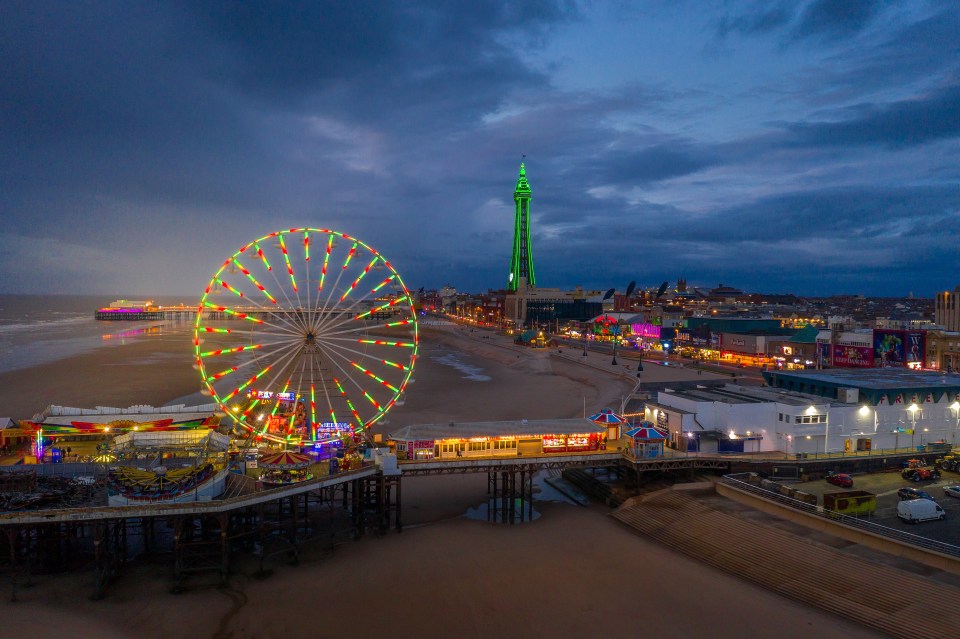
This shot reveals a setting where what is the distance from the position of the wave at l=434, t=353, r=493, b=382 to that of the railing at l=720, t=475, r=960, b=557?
43.5 m

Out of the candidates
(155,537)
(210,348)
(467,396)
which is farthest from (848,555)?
(210,348)

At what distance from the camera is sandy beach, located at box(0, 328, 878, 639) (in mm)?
19016

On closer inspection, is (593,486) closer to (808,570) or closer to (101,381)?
(808,570)

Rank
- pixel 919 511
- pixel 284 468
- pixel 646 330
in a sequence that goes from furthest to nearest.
A: pixel 646 330, pixel 284 468, pixel 919 511

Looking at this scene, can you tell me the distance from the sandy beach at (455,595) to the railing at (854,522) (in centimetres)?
507

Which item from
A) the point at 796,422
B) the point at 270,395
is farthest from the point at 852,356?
the point at 270,395

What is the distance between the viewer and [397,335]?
5182 inches

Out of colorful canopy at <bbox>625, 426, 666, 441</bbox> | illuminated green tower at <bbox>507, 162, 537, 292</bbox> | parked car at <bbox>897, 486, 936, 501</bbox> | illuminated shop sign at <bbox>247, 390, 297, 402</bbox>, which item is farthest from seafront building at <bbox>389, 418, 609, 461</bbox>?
illuminated green tower at <bbox>507, 162, 537, 292</bbox>

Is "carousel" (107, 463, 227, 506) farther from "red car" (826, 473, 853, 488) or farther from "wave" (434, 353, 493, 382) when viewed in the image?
"wave" (434, 353, 493, 382)

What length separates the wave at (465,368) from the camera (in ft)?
235

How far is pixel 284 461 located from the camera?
88.5ft

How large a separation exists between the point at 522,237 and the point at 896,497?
6204 inches

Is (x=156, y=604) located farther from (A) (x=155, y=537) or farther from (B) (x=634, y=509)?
(B) (x=634, y=509)

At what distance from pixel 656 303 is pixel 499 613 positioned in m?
165
